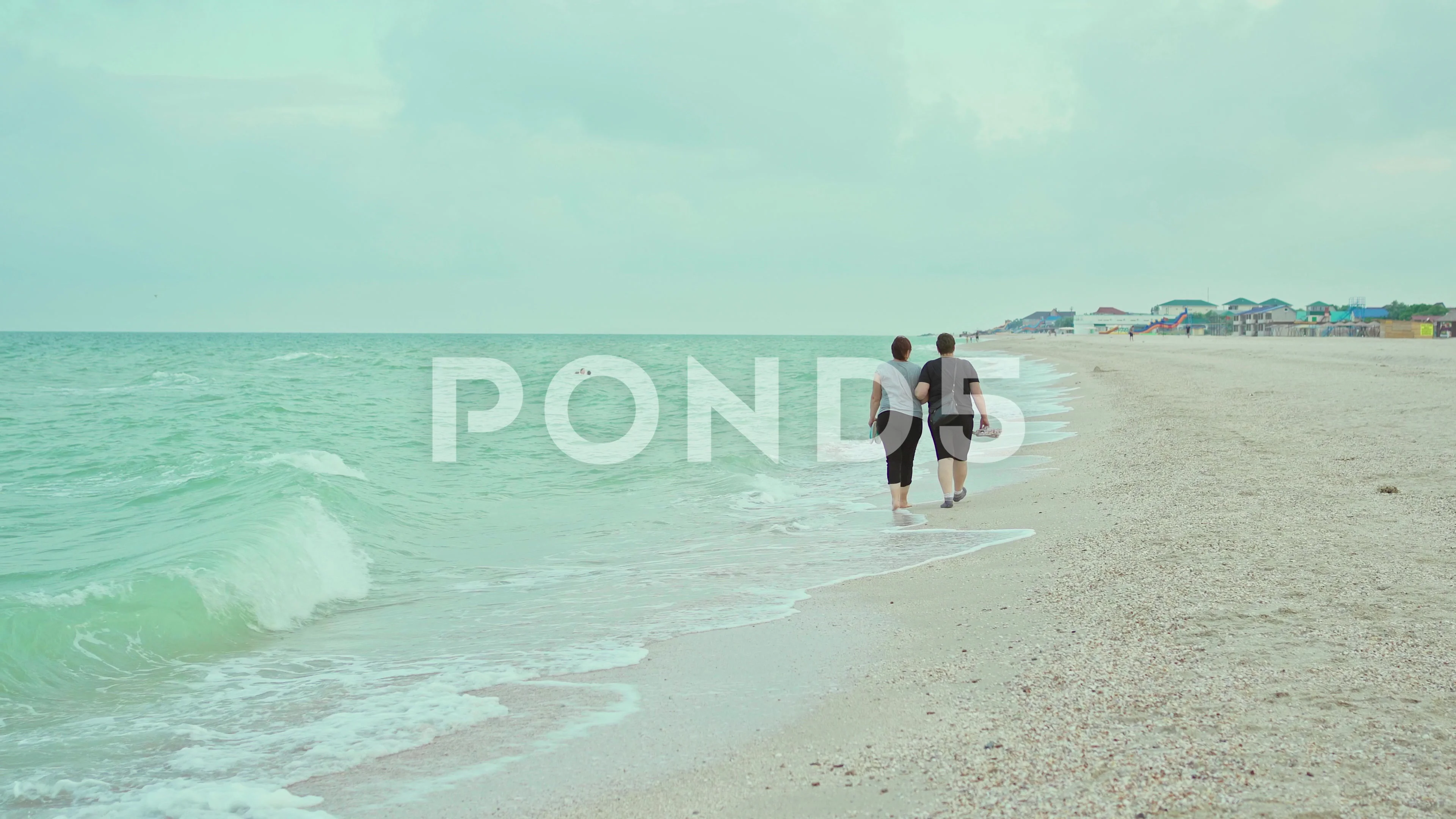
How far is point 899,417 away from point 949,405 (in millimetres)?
533

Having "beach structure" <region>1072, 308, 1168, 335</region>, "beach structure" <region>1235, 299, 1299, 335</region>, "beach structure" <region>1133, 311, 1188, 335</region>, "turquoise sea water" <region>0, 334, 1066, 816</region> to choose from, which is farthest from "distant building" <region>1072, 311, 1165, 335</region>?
"turquoise sea water" <region>0, 334, 1066, 816</region>

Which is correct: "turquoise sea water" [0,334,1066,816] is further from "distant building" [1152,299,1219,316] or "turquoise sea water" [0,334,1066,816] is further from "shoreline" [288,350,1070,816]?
"distant building" [1152,299,1219,316]

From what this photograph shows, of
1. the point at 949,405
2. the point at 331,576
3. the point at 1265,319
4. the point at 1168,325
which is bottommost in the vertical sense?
the point at 331,576

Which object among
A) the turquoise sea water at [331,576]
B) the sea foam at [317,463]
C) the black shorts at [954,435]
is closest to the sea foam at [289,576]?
the turquoise sea water at [331,576]

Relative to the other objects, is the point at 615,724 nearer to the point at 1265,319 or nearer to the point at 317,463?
the point at 317,463

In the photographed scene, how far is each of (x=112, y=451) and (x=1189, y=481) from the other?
17.0 m

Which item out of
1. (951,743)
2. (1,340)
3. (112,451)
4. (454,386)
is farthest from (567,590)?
(1,340)

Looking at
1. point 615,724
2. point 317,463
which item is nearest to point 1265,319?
point 317,463

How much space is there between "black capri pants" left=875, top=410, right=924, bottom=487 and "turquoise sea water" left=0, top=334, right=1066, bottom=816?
2.18ft

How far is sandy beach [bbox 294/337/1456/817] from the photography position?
2.76 m

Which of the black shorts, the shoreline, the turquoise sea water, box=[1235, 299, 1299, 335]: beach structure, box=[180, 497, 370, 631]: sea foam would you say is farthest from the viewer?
box=[1235, 299, 1299, 335]: beach structure

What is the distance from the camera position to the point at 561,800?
122 inches

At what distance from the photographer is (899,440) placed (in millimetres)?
9031

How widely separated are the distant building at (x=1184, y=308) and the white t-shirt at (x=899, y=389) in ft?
543
